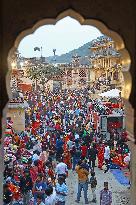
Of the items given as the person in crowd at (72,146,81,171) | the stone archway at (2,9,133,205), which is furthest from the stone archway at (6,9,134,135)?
the person in crowd at (72,146,81,171)

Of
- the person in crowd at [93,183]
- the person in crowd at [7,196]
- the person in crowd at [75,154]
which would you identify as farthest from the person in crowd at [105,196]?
the person in crowd at [75,154]

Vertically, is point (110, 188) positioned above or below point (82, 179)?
below

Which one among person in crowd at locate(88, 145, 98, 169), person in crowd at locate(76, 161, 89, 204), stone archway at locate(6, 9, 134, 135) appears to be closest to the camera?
stone archway at locate(6, 9, 134, 135)

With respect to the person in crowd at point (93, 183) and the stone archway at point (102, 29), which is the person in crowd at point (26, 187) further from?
the stone archway at point (102, 29)

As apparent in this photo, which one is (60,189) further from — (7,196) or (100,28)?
(100,28)

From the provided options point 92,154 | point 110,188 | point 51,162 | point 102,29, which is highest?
Result: point 102,29

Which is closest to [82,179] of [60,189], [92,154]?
[60,189]

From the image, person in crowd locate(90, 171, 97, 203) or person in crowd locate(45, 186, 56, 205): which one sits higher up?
person in crowd locate(45, 186, 56, 205)

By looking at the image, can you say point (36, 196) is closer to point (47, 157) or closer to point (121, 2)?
point (47, 157)

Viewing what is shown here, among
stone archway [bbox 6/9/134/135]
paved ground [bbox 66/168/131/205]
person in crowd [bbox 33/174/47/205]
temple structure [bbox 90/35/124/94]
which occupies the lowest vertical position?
paved ground [bbox 66/168/131/205]

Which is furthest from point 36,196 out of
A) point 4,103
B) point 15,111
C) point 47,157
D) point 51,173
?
point 15,111

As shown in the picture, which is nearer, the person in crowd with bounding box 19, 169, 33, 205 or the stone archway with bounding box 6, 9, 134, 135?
the stone archway with bounding box 6, 9, 134, 135

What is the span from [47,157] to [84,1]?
1137 centimetres

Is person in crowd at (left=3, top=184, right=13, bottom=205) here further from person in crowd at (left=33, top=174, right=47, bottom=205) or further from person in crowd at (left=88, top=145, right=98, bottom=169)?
person in crowd at (left=88, top=145, right=98, bottom=169)
